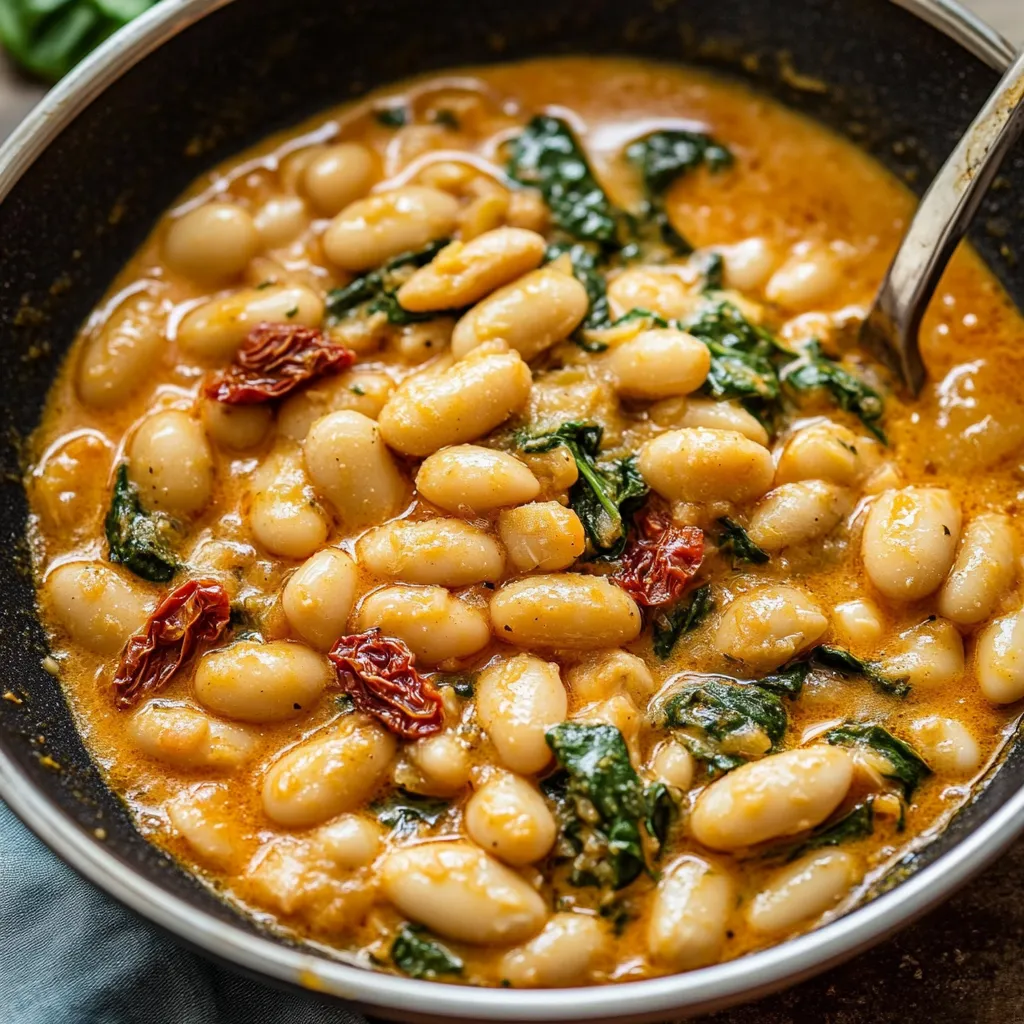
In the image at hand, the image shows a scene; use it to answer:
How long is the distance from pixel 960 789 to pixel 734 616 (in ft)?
1.53

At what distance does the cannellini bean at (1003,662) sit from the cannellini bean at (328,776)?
1001 mm

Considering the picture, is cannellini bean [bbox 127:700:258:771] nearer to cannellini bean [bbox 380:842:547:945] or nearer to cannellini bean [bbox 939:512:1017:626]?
cannellini bean [bbox 380:842:547:945]

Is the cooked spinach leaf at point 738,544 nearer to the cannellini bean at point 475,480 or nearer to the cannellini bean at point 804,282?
the cannellini bean at point 475,480

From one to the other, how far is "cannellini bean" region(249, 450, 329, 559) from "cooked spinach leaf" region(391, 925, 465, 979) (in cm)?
67

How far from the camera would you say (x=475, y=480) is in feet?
6.82

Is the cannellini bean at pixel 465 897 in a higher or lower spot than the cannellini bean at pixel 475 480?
lower

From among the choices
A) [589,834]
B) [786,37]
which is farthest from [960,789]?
[786,37]

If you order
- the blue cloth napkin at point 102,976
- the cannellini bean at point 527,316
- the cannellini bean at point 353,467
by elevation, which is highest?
the cannellini bean at point 527,316

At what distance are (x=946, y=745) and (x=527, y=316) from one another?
1.03 meters

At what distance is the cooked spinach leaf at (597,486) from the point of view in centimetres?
219

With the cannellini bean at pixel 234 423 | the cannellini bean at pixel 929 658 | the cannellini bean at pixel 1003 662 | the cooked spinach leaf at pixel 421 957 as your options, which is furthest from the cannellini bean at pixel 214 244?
the cannellini bean at pixel 1003 662

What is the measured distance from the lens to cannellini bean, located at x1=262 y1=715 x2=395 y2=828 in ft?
6.40

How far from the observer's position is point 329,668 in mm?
2119

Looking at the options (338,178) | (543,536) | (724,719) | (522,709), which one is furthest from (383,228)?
(724,719)
